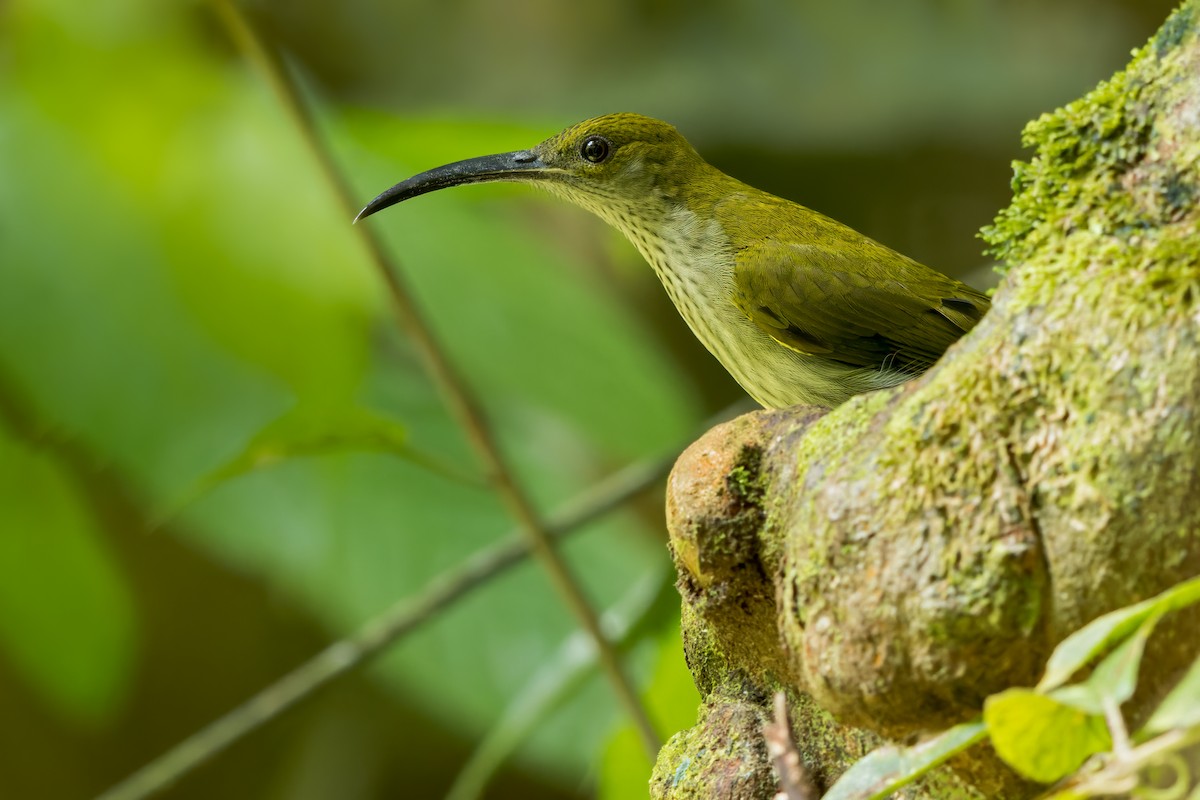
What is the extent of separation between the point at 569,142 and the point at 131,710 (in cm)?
445

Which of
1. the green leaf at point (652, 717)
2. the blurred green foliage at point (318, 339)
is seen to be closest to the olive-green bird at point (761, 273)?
the blurred green foliage at point (318, 339)

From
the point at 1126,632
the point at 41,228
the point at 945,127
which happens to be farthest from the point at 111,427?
the point at 945,127

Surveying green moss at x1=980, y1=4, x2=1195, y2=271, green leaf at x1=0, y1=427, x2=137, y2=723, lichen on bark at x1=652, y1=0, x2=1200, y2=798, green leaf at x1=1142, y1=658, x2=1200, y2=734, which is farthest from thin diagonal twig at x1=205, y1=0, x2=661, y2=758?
green leaf at x1=1142, y1=658, x2=1200, y2=734

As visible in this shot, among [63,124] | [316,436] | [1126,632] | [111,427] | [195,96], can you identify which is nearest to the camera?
[1126,632]

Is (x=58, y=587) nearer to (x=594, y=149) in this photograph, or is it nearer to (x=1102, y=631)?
(x=594, y=149)

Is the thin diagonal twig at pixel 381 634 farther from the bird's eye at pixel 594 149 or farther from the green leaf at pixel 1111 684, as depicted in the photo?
the green leaf at pixel 1111 684

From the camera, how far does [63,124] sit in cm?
346

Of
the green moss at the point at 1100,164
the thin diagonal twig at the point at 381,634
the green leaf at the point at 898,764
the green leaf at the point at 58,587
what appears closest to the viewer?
the green leaf at the point at 898,764

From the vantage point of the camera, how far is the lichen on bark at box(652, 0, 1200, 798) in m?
1.31

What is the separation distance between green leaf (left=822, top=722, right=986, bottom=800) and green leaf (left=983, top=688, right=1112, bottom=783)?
0.06m

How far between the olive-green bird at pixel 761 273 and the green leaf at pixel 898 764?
1.36 metres

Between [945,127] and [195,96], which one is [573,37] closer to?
[945,127]

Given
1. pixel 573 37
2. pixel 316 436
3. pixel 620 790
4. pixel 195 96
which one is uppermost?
pixel 573 37

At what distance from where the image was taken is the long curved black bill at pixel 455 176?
9.77 ft
